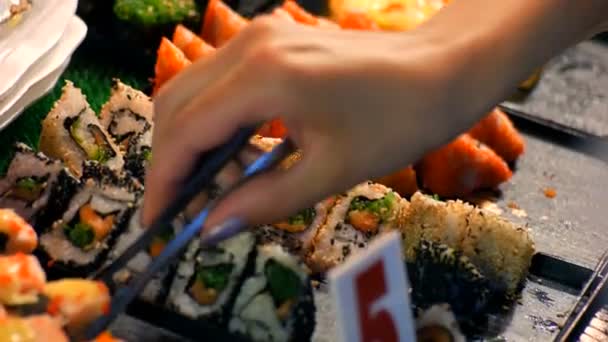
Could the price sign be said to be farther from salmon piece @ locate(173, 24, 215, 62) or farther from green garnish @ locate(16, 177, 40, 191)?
salmon piece @ locate(173, 24, 215, 62)

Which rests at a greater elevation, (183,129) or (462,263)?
(183,129)

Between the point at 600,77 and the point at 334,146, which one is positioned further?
the point at 600,77

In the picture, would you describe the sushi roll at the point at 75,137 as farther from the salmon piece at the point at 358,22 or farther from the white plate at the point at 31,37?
the salmon piece at the point at 358,22

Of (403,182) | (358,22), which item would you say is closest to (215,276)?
(403,182)

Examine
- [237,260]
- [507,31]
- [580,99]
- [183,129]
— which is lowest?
[580,99]

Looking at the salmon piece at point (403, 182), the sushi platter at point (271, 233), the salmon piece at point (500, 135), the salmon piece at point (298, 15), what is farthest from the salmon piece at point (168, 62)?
the salmon piece at point (500, 135)

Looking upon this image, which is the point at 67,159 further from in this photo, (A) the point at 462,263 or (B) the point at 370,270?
(B) the point at 370,270

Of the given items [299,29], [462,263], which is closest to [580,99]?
[462,263]
